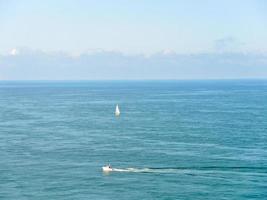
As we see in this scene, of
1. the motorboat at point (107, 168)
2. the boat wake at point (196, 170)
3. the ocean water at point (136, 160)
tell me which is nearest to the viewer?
the ocean water at point (136, 160)

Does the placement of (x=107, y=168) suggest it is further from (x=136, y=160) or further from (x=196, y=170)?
(x=196, y=170)

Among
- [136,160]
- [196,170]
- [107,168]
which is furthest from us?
[136,160]

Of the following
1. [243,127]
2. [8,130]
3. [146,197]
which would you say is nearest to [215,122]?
[243,127]

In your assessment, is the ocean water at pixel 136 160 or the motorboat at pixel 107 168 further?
A: the motorboat at pixel 107 168

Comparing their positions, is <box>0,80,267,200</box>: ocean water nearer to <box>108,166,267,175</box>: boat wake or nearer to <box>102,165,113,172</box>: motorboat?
<box>108,166,267,175</box>: boat wake

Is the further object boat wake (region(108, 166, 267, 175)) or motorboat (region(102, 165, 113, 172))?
motorboat (region(102, 165, 113, 172))

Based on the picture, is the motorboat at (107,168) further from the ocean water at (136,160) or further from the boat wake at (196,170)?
the ocean water at (136,160)

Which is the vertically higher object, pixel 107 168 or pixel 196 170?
pixel 107 168

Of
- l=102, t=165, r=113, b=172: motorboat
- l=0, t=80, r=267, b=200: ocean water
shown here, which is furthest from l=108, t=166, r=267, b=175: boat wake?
l=102, t=165, r=113, b=172: motorboat

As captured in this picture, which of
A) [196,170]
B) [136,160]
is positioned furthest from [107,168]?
[196,170]

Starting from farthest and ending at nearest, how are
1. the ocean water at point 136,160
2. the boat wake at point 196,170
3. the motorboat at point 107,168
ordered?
the motorboat at point 107,168, the boat wake at point 196,170, the ocean water at point 136,160

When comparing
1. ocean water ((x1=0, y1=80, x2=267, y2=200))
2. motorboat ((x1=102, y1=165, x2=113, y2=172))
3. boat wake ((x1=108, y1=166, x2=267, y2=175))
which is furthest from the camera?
motorboat ((x1=102, y1=165, x2=113, y2=172))

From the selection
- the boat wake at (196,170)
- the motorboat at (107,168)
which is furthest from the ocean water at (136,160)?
the motorboat at (107,168)
